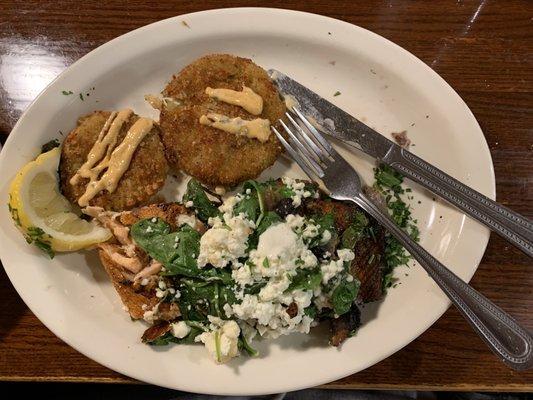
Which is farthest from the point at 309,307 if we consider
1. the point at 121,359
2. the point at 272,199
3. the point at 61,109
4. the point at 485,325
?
the point at 61,109

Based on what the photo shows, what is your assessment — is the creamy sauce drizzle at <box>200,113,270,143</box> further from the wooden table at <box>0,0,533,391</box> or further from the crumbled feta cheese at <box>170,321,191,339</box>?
the crumbled feta cheese at <box>170,321,191,339</box>

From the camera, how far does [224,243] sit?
5.66 ft

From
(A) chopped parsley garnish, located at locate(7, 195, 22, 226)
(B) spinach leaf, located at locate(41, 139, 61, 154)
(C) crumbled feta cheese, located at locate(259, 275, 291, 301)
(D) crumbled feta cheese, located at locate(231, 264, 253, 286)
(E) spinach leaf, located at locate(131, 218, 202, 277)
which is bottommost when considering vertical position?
(C) crumbled feta cheese, located at locate(259, 275, 291, 301)

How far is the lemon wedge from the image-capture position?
1.80m

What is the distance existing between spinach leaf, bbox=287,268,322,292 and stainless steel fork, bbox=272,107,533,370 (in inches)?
13.3

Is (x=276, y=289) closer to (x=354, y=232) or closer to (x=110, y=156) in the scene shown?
(x=354, y=232)

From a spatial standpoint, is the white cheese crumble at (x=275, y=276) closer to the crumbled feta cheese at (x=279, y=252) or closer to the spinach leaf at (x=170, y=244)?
the crumbled feta cheese at (x=279, y=252)

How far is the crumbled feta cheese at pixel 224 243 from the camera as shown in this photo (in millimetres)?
1724

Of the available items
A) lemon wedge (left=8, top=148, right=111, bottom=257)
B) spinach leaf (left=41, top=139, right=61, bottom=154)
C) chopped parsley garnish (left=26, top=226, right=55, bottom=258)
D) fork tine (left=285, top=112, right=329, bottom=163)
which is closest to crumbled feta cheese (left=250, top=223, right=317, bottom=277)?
fork tine (left=285, top=112, right=329, bottom=163)

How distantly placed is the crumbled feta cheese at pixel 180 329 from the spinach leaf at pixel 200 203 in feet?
1.34

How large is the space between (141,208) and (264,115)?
2.06 ft

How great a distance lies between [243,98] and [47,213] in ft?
2.91

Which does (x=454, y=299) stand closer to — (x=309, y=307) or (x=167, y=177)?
(x=309, y=307)

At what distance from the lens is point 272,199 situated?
190 cm
